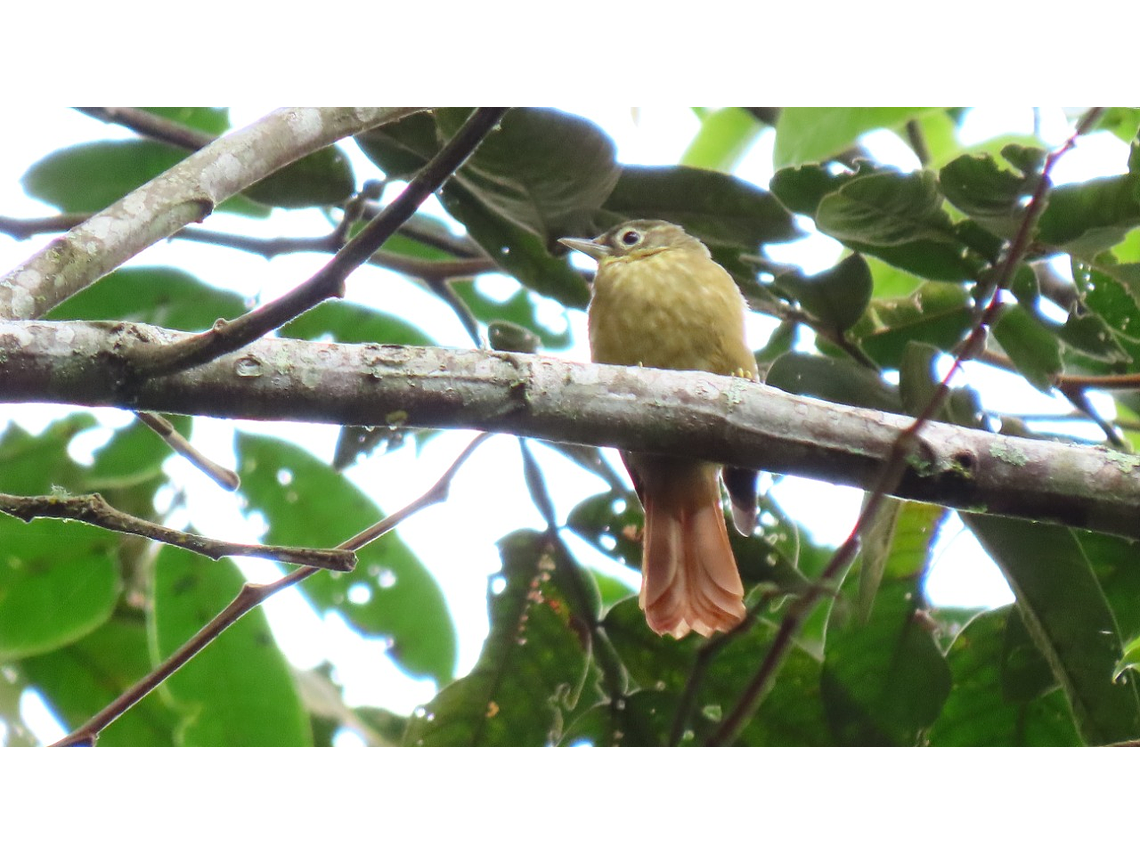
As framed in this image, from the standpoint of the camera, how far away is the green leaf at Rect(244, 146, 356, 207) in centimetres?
325

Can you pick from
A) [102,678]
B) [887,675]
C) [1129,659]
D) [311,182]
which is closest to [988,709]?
[887,675]

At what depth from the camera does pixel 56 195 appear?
3.53 metres

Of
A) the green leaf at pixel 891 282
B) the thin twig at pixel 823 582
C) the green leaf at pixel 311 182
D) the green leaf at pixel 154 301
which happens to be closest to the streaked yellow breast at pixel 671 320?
the green leaf at pixel 891 282

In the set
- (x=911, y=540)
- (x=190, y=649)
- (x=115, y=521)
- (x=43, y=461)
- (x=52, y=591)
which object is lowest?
(x=190, y=649)

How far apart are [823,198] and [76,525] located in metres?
2.01

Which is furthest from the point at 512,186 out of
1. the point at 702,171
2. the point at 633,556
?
the point at 633,556

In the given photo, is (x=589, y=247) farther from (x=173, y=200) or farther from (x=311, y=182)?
(x=173, y=200)

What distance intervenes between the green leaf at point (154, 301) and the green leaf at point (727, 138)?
1.63 meters

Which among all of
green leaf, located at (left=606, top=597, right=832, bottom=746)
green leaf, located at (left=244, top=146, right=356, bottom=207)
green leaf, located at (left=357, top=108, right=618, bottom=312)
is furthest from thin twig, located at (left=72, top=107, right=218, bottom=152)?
green leaf, located at (left=606, top=597, right=832, bottom=746)

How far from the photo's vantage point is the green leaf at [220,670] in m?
3.13

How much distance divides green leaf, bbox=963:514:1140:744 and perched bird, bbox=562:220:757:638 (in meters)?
0.72

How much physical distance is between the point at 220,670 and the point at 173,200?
1.38 meters

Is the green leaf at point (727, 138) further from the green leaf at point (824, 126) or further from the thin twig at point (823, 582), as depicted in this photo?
the thin twig at point (823, 582)

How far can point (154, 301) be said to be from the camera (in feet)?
11.3
